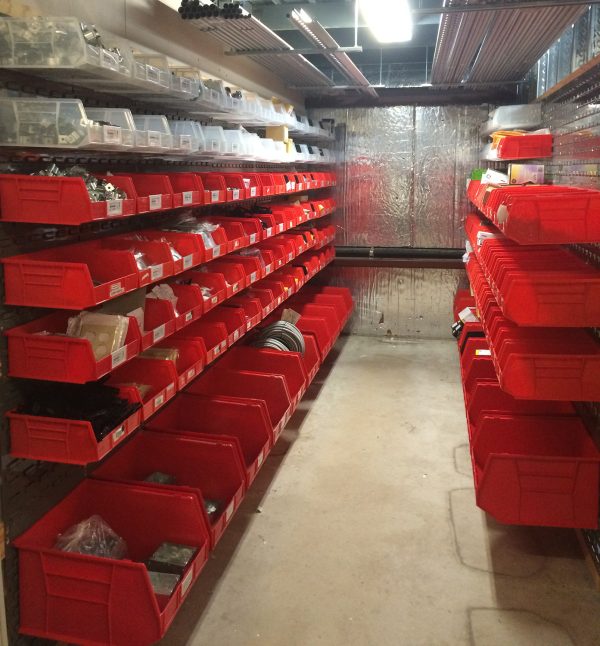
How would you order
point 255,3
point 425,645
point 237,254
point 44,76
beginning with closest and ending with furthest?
point 44,76 → point 425,645 → point 237,254 → point 255,3

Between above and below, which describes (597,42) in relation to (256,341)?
above

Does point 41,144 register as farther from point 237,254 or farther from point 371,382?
point 371,382

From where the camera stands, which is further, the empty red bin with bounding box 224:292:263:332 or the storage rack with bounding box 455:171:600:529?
the empty red bin with bounding box 224:292:263:332

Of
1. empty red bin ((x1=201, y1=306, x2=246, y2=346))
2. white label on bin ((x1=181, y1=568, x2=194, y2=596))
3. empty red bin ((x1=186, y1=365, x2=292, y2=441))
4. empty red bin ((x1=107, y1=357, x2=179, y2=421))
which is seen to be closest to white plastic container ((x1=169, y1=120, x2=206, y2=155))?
empty red bin ((x1=107, y1=357, x2=179, y2=421))

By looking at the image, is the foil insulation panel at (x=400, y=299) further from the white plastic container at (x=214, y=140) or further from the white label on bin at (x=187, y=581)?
the white label on bin at (x=187, y=581)

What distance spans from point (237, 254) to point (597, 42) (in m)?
2.53

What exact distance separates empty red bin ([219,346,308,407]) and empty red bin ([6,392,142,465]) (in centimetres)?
225

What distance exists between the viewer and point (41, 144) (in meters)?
2.20

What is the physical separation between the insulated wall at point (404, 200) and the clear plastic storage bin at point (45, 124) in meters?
5.61

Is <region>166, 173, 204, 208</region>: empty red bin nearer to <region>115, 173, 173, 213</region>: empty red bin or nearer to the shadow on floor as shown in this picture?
<region>115, 173, 173, 213</region>: empty red bin

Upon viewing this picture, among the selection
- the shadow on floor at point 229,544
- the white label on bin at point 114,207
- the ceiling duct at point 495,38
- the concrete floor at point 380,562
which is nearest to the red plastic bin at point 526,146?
the ceiling duct at point 495,38

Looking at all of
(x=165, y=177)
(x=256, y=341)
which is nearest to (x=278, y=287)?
(x=256, y=341)

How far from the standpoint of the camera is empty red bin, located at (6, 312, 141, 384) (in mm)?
2252

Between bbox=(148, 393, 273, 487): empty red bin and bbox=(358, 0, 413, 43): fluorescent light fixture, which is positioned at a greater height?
bbox=(358, 0, 413, 43): fluorescent light fixture
